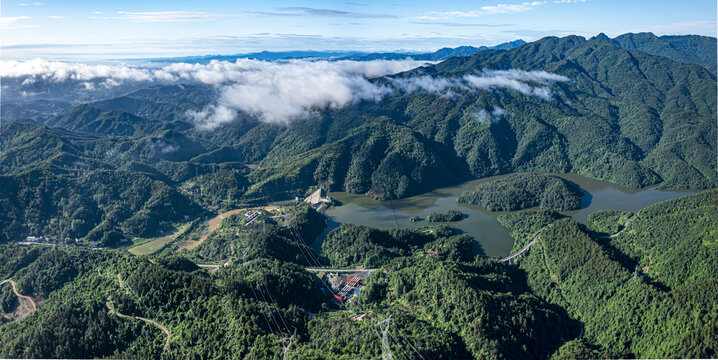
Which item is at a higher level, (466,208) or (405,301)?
(405,301)

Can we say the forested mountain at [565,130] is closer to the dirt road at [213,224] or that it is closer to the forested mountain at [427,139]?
the forested mountain at [427,139]

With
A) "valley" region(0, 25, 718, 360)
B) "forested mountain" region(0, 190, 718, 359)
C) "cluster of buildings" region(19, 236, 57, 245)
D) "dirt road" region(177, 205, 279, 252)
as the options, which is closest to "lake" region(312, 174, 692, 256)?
"valley" region(0, 25, 718, 360)

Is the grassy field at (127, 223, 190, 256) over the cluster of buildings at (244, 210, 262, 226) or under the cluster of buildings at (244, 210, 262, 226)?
under

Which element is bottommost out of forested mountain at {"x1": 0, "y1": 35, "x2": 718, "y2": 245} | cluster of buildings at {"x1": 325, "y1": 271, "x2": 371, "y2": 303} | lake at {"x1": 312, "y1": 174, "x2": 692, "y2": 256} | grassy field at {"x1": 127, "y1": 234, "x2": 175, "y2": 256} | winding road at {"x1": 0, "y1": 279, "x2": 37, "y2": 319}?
grassy field at {"x1": 127, "y1": 234, "x2": 175, "y2": 256}

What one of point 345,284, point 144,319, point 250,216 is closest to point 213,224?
point 250,216

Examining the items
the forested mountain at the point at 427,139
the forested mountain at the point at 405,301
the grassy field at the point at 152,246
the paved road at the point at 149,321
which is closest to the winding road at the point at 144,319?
the paved road at the point at 149,321

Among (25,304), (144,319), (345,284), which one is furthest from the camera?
(345,284)

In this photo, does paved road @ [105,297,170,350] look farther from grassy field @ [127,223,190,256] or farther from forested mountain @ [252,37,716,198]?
forested mountain @ [252,37,716,198]

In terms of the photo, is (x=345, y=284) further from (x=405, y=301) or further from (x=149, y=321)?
(x=149, y=321)
